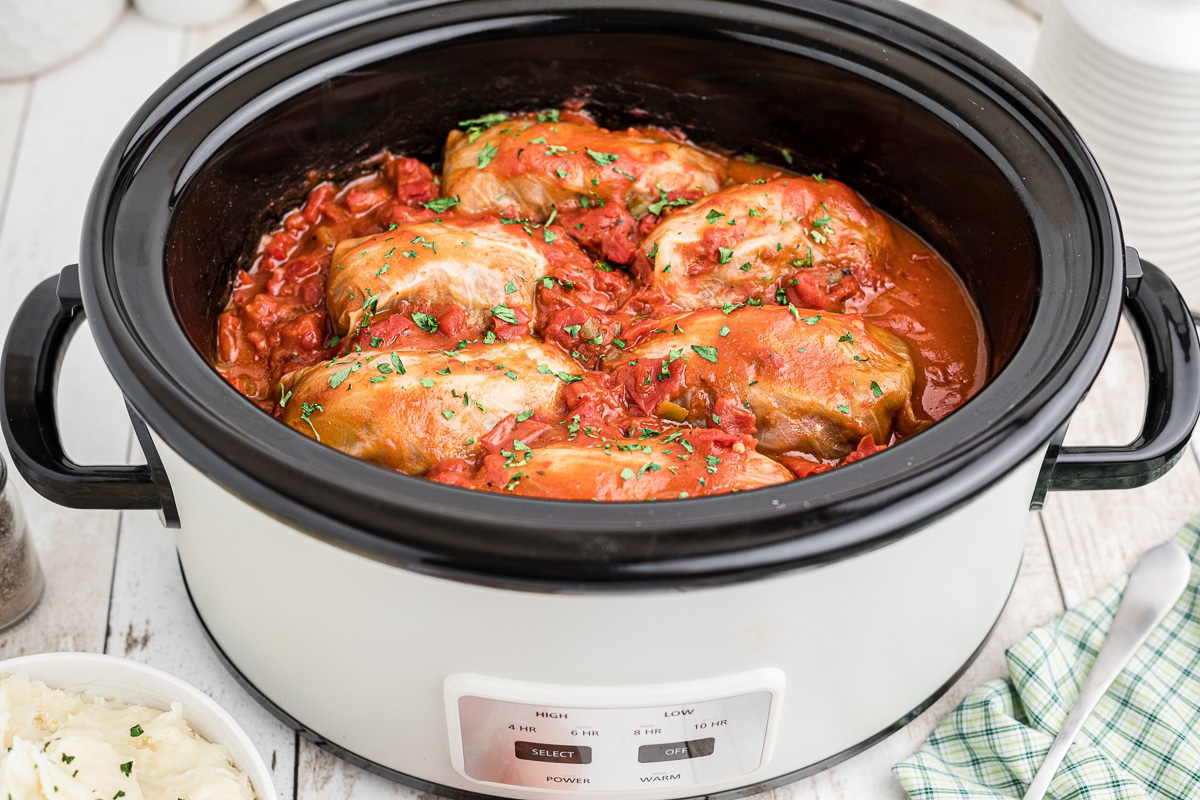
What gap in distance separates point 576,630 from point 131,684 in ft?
3.38

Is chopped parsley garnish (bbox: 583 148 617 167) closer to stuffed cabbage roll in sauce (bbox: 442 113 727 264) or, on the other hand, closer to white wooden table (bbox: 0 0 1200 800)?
stuffed cabbage roll in sauce (bbox: 442 113 727 264)

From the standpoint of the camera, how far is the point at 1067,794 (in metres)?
2.76

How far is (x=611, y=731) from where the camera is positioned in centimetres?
240

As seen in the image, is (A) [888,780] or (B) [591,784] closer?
(B) [591,784]

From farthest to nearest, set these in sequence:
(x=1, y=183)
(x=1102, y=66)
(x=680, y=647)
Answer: (x=1, y=183)
(x=1102, y=66)
(x=680, y=647)

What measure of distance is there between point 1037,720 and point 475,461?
1417 millimetres

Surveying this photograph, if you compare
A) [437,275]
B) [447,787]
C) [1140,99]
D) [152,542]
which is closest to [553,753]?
[447,787]

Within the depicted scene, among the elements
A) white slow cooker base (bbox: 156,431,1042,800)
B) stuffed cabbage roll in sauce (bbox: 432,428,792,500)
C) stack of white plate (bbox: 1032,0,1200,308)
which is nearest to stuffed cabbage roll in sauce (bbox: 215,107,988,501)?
stuffed cabbage roll in sauce (bbox: 432,428,792,500)

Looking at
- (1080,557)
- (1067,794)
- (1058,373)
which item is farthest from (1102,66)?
(1067,794)

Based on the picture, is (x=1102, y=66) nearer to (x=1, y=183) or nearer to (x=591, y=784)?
(x=591, y=784)

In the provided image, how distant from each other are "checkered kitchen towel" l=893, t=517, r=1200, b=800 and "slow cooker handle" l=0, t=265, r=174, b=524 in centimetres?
171

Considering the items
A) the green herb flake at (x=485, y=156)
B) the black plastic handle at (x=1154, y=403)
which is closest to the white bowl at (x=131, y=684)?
the green herb flake at (x=485, y=156)

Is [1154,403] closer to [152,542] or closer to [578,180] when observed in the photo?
[578,180]

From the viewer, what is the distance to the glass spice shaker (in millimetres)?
2955
